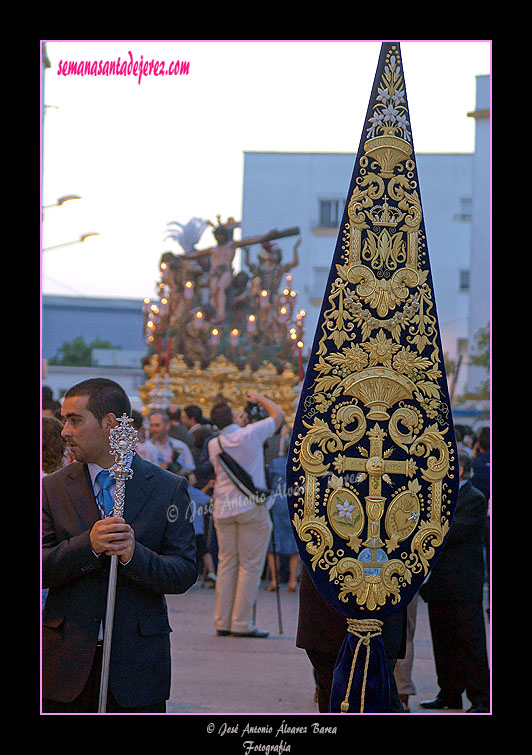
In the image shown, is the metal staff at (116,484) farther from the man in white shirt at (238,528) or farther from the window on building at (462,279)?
the window on building at (462,279)

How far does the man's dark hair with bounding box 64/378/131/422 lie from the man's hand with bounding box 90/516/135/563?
413 millimetres

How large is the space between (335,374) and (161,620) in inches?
43.5

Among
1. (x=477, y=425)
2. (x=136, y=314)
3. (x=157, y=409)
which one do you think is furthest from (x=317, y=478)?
(x=136, y=314)

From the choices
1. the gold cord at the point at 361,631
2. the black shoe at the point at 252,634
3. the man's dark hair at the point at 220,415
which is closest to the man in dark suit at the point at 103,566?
the gold cord at the point at 361,631

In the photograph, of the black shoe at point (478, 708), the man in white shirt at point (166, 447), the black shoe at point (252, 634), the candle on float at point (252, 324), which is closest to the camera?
the black shoe at point (478, 708)

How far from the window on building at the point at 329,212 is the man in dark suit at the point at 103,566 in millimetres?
22469

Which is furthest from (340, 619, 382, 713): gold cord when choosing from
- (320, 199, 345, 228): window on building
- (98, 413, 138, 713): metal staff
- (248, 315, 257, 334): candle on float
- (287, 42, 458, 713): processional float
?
(320, 199, 345, 228): window on building

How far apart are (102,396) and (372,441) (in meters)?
1.02

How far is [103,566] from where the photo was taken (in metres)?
3.56

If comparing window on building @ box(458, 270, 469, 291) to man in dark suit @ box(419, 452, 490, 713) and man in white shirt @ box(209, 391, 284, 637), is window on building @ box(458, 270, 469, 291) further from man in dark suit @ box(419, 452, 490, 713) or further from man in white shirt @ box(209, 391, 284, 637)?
man in dark suit @ box(419, 452, 490, 713)

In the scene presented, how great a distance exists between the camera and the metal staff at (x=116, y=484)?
3.42 m

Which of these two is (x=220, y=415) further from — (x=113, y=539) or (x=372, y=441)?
(x=113, y=539)
